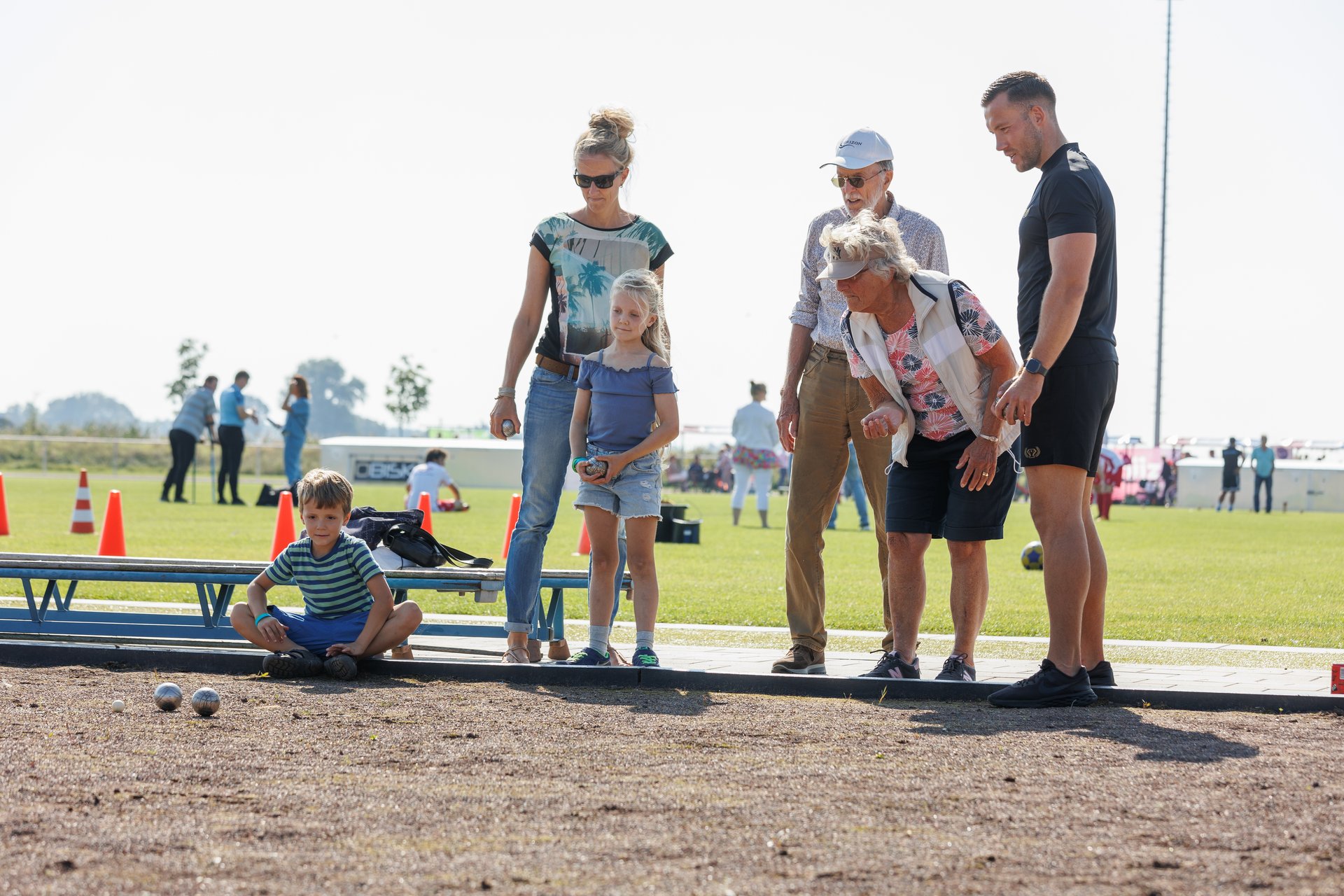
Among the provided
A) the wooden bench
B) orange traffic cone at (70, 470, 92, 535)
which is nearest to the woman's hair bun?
the wooden bench

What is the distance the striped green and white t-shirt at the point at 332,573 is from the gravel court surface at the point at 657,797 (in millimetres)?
1071

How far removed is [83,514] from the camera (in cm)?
1716

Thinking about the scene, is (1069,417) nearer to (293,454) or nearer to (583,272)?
(583,272)

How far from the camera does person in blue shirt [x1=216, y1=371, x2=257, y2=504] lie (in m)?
23.9

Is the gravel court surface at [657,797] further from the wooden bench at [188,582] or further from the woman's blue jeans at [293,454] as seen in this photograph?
the woman's blue jeans at [293,454]

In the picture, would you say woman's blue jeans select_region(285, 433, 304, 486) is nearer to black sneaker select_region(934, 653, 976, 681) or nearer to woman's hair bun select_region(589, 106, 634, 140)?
woman's hair bun select_region(589, 106, 634, 140)

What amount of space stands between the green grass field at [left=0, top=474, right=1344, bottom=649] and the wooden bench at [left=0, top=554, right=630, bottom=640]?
7.25 feet

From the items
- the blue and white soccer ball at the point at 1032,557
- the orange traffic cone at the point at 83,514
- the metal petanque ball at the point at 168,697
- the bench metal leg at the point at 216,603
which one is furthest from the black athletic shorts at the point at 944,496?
the orange traffic cone at the point at 83,514

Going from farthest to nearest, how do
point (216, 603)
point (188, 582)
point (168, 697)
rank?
point (216, 603) < point (188, 582) < point (168, 697)

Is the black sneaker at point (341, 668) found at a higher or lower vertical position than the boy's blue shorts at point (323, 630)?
lower

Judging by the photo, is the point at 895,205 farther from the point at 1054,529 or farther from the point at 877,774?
the point at 877,774

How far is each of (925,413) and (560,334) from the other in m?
1.69

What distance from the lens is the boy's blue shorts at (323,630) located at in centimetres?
622

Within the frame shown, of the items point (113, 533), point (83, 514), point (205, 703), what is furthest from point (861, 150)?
point (83, 514)
